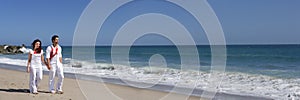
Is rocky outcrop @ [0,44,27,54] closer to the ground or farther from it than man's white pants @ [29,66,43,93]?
farther from it

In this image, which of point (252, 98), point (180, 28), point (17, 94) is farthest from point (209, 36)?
point (17, 94)

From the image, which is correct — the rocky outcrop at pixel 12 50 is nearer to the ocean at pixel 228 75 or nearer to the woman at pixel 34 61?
the ocean at pixel 228 75

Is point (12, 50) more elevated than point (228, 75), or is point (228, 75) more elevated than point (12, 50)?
point (12, 50)

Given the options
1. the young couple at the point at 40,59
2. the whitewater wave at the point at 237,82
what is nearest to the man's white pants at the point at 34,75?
the young couple at the point at 40,59

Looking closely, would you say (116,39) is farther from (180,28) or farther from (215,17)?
(215,17)

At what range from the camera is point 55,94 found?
902cm

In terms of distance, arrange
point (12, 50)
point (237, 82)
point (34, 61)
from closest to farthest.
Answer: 1. point (34, 61)
2. point (237, 82)
3. point (12, 50)

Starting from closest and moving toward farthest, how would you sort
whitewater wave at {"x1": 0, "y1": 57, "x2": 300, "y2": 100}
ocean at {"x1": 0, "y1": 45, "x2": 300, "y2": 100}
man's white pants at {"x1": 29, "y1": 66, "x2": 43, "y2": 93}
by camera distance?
man's white pants at {"x1": 29, "y1": 66, "x2": 43, "y2": 93} < whitewater wave at {"x1": 0, "y1": 57, "x2": 300, "y2": 100} < ocean at {"x1": 0, "y1": 45, "x2": 300, "y2": 100}

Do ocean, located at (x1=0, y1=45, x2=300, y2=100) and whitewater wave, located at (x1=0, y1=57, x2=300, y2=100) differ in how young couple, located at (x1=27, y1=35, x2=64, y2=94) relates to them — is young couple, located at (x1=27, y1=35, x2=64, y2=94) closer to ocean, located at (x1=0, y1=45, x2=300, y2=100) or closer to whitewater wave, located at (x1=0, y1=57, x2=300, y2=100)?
ocean, located at (x1=0, y1=45, x2=300, y2=100)

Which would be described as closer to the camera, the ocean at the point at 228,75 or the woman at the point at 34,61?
the woman at the point at 34,61

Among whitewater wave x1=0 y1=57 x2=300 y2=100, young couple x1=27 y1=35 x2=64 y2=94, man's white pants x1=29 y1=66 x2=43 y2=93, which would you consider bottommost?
whitewater wave x1=0 y1=57 x2=300 y2=100

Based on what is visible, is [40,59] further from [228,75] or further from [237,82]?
[228,75]

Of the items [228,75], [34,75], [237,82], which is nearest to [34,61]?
[34,75]

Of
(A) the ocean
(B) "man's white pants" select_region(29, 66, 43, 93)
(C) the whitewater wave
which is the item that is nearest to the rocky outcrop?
(A) the ocean
